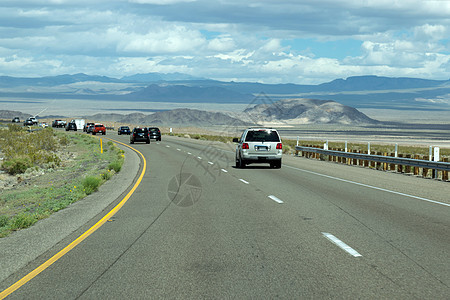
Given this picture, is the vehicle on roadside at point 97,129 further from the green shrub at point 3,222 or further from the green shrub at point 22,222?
the green shrub at point 22,222

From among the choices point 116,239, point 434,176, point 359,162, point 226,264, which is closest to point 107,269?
point 226,264

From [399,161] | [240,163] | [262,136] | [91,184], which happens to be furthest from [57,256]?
[399,161]

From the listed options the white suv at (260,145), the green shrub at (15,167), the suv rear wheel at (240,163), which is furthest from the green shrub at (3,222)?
the green shrub at (15,167)

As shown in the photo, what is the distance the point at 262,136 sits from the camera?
25.5 metres

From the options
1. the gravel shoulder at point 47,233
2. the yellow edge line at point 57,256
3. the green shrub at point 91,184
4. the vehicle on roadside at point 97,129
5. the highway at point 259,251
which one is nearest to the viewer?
the highway at point 259,251

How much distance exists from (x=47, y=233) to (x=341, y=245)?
4955mm

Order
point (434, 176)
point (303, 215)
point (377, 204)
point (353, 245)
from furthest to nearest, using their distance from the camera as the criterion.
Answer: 1. point (434, 176)
2. point (377, 204)
3. point (303, 215)
4. point (353, 245)

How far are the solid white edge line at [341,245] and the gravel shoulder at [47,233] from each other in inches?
169

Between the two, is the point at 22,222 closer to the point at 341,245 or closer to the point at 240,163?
the point at 341,245

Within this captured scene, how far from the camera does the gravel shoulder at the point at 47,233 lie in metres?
8.00

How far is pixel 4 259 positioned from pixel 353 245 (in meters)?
4.96

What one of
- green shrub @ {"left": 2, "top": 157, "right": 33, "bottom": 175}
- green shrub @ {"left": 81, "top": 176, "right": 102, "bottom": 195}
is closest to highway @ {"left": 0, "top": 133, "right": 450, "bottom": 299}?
green shrub @ {"left": 81, "top": 176, "right": 102, "bottom": 195}

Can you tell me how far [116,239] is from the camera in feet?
30.6

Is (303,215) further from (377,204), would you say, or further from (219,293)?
(219,293)
